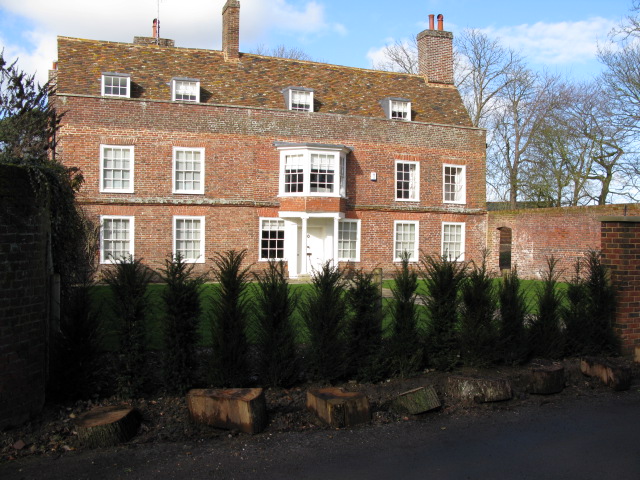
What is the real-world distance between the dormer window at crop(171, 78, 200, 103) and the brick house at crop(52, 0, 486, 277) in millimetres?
47

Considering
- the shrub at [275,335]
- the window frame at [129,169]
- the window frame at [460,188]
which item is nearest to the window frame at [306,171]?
the window frame at [460,188]

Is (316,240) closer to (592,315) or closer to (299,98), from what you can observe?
(299,98)

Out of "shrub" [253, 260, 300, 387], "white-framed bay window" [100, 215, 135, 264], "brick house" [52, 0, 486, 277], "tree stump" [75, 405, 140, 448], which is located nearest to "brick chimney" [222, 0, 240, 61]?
"brick house" [52, 0, 486, 277]

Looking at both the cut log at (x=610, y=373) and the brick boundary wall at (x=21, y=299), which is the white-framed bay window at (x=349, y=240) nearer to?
the cut log at (x=610, y=373)

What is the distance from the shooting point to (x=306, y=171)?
2362 centimetres

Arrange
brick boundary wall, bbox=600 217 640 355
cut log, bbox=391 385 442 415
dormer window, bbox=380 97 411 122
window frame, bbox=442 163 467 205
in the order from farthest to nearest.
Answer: window frame, bbox=442 163 467 205 < dormer window, bbox=380 97 411 122 < brick boundary wall, bbox=600 217 640 355 < cut log, bbox=391 385 442 415

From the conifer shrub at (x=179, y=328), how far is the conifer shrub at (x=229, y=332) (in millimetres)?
225

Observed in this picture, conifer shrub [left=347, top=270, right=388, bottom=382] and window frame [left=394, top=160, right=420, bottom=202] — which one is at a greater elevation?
window frame [left=394, top=160, right=420, bottom=202]

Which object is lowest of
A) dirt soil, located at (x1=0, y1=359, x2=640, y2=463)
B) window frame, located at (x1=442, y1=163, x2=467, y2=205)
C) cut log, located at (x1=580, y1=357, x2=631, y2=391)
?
dirt soil, located at (x1=0, y1=359, x2=640, y2=463)

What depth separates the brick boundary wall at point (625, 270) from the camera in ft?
29.4

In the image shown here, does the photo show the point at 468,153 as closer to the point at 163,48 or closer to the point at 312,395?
the point at 163,48

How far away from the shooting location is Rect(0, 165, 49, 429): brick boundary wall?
534cm

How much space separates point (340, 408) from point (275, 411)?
77cm

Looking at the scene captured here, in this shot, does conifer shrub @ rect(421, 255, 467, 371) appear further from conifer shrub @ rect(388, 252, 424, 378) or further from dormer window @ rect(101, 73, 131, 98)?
dormer window @ rect(101, 73, 131, 98)
